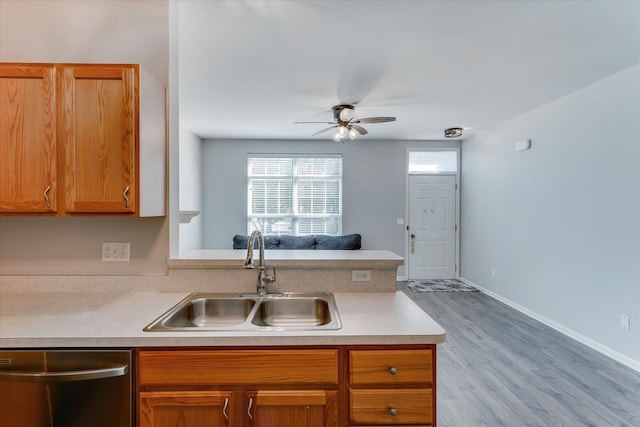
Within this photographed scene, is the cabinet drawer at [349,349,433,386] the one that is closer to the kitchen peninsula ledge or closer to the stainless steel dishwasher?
the kitchen peninsula ledge

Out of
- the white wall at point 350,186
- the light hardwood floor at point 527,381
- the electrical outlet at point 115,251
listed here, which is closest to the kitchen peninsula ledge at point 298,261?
the electrical outlet at point 115,251

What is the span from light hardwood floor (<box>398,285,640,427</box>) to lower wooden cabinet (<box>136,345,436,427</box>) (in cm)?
112

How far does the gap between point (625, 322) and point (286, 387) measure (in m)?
3.22

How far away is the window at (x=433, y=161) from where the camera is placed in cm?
599

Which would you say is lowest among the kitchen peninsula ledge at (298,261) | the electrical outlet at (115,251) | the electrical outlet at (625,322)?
the electrical outlet at (625,322)

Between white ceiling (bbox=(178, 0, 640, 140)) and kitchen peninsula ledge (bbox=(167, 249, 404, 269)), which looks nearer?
kitchen peninsula ledge (bbox=(167, 249, 404, 269))

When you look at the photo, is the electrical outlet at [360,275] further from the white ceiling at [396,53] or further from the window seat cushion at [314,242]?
the window seat cushion at [314,242]

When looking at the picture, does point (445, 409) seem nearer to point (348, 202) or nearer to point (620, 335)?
point (620, 335)

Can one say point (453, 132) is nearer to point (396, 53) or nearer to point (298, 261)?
point (396, 53)

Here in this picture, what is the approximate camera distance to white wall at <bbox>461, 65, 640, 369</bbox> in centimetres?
278

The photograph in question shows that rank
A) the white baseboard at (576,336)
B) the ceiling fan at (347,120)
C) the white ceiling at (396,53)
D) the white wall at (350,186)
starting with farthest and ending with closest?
the white wall at (350,186) → the ceiling fan at (347,120) → the white baseboard at (576,336) → the white ceiling at (396,53)

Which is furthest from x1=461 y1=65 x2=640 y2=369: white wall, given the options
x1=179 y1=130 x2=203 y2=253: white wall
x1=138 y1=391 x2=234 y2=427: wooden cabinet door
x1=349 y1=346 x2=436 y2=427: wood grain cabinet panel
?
x1=179 y1=130 x2=203 y2=253: white wall

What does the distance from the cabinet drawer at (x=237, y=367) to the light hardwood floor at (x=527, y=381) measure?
4.38 ft

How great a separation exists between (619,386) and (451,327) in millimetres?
1425
